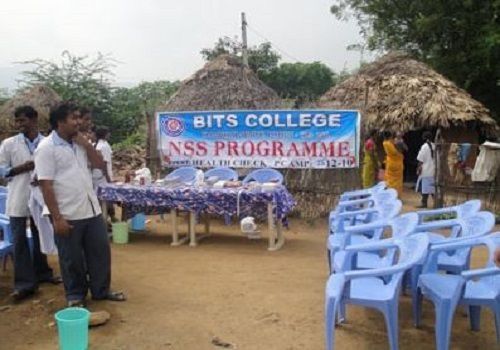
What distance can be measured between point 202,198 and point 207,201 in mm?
77

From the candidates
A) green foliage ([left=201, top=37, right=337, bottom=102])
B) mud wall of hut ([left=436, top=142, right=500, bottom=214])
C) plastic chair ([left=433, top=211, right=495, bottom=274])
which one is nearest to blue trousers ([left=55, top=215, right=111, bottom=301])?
plastic chair ([left=433, top=211, right=495, bottom=274])

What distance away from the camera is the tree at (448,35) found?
1584 cm

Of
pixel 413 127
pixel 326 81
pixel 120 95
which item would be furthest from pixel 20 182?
pixel 326 81

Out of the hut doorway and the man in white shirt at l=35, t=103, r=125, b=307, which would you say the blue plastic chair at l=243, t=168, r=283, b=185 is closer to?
the man in white shirt at l=35, t=103, r=125, b=307

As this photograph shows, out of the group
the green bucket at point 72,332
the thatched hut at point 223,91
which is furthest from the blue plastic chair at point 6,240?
the thatched hut at point 223,91

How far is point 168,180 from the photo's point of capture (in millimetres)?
8430

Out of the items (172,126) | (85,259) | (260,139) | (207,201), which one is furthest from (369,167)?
(85,259)

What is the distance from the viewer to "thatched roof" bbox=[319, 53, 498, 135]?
545 inches

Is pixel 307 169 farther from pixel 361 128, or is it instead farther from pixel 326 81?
pixel 326 81

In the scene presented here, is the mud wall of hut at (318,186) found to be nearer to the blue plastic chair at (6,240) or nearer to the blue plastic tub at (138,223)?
the blue plastic tub at (138,223)

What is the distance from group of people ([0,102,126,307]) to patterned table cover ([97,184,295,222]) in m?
2.37

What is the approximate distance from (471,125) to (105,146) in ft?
33.9

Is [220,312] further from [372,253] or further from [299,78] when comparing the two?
[299,78]

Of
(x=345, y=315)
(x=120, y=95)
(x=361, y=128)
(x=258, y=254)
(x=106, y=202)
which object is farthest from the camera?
(x=120, y=95)
